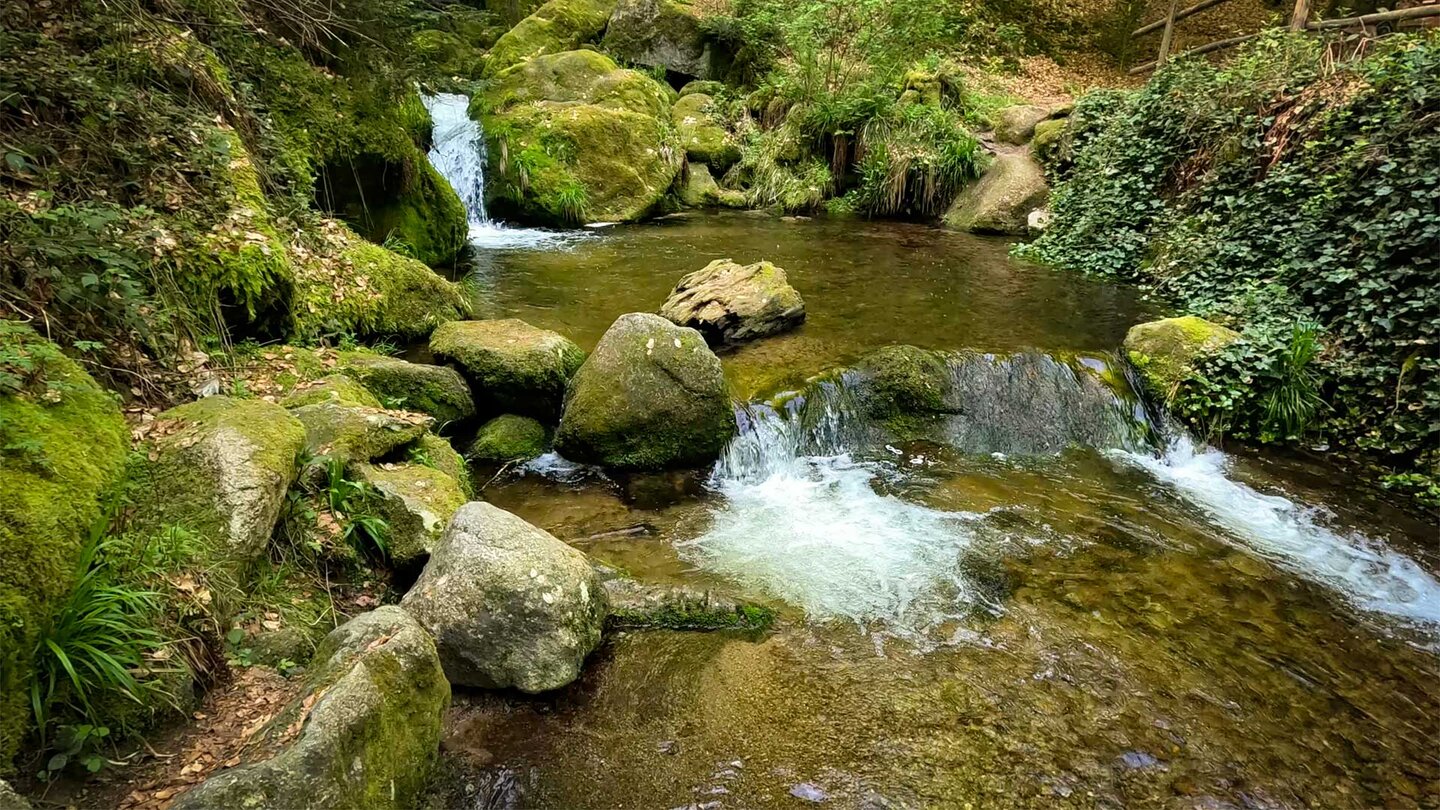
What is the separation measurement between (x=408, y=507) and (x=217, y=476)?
0.86m

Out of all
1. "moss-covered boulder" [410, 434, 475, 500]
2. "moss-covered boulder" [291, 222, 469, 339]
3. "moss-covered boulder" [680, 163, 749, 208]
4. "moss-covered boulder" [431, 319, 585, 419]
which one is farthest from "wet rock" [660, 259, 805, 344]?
"moss-covered boulder" [680, 163, 749, 208]

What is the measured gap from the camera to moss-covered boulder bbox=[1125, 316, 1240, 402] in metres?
6.20

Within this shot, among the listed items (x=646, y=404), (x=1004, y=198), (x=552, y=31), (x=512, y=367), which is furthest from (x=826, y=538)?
(x=552, y=31)

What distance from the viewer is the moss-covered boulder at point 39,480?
202 cm

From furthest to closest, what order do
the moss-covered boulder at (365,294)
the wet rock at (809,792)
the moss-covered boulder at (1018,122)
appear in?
the moss-covered boulder at (1018,122) < the moss-covered boulder at (365,294) < the wet rock at (809,792)

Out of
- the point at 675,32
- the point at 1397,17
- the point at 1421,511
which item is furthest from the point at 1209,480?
the point at 675,32

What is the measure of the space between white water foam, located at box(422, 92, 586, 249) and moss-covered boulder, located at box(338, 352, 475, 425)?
17.5ft

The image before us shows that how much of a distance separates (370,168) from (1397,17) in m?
11.8

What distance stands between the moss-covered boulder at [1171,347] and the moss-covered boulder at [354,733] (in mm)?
6032

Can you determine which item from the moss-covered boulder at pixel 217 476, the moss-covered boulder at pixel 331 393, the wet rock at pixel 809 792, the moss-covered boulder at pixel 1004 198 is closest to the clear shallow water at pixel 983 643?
the wet rock at pixel 809 792

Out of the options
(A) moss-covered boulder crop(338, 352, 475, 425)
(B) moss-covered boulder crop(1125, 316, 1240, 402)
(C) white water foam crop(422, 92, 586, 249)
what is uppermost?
(C) white water foam crop(422, 92, 586, 249)

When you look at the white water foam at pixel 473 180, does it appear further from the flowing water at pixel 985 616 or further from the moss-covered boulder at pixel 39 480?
the moss-covered boulder at pixel 39 480

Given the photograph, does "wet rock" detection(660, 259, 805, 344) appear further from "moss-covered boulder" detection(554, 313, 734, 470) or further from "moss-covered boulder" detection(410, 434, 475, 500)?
"moss-covered boulder" detection(410, 434, 475, 500)

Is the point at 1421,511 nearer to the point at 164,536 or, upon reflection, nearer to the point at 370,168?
the point at 164,536
